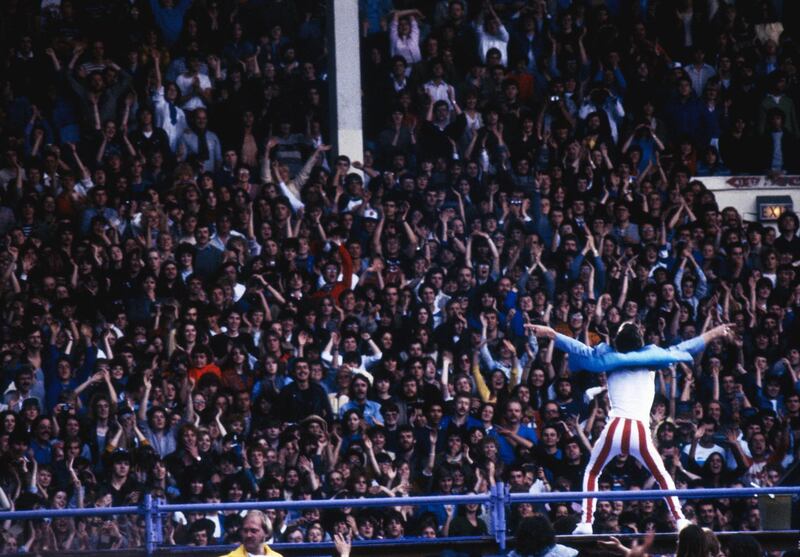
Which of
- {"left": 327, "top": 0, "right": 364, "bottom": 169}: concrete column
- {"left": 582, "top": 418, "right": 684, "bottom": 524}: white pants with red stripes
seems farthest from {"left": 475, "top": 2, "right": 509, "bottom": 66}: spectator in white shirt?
{"left": 582, "top": 418, "right": 684, "bottom": 524}: white pants with red stripes

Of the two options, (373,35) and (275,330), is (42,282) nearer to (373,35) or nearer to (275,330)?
(275,330)

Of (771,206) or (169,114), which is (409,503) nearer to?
(169,114)

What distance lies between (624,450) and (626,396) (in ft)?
1.29

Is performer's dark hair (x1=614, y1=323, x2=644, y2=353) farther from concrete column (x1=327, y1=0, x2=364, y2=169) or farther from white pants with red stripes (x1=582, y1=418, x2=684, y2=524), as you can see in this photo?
concrete column (x1=327, y1=0, x2=364, y2=169)

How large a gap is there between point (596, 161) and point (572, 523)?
8685mm

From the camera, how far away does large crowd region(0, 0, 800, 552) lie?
1539cm

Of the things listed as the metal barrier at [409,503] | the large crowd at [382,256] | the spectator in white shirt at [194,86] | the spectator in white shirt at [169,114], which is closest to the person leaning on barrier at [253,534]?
the metal barrier at [409,503]

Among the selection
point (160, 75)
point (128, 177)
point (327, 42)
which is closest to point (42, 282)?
point (128, 177)

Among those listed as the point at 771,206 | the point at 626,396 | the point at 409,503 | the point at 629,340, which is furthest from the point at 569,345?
the point at 771,206

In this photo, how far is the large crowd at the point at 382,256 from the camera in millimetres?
15391

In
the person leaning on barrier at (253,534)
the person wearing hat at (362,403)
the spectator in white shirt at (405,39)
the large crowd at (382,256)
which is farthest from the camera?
the spectator in white shirt at (405,39)

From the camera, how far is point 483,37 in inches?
834

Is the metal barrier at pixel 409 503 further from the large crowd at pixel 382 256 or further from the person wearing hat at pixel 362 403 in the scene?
the person wearing hat at pixel 362 403

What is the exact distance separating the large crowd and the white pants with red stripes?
81cm
